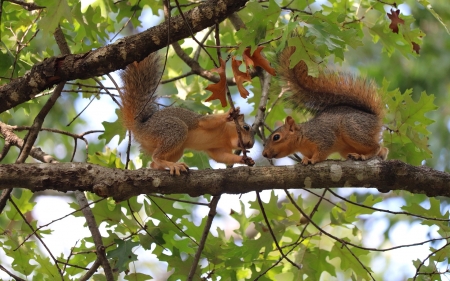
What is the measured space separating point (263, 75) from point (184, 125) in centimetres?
83

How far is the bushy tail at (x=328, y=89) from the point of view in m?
3.32

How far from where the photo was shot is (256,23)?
2.50m

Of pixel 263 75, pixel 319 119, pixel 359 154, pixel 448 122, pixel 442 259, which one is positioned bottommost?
pixel 442 259

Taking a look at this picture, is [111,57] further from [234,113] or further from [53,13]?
[234,113]

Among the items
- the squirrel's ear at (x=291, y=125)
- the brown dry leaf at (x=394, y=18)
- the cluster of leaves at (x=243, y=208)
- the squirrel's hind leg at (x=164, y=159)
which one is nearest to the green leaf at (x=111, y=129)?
the cluster of leaves at (x=243, y=208)

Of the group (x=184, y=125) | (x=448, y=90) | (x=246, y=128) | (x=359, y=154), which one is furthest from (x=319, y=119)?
(x=448, y=90)

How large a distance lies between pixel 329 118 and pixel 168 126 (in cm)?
97

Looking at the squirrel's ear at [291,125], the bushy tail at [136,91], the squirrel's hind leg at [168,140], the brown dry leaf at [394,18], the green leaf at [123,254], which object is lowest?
the green leaf at [123,254]

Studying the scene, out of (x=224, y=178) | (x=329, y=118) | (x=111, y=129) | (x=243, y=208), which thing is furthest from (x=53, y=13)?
(x=243, y=208)

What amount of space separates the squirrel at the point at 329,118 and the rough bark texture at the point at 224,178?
0.41 m

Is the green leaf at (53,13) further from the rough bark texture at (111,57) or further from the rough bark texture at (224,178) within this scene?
the rough bark texture at (224,178)

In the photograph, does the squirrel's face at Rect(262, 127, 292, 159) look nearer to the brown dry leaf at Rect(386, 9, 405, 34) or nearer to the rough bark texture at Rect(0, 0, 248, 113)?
the brown dry leaf at Rect(386, 9, 405, 34)

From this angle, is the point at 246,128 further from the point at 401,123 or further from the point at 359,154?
the point at 401,123

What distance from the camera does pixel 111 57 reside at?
8.10ft
